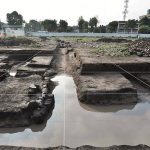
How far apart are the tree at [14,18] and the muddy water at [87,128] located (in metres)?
71.9

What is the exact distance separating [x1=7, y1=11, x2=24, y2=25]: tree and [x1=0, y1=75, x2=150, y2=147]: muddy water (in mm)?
Answer: 71873

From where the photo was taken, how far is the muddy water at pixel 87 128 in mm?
5797

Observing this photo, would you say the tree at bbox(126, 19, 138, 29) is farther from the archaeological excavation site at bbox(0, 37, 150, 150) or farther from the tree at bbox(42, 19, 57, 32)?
the archaeological excavation site at bbox(0, 37, 150, 150)

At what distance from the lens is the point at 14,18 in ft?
254

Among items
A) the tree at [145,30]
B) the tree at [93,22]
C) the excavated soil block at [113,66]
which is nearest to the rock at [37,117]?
the excavated soil block at [113,66]

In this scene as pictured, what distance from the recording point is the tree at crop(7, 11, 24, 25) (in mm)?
76250

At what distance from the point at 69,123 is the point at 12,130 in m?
1.48

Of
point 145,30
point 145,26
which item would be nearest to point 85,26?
point 145,26

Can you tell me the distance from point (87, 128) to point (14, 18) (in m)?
Result: 75.9

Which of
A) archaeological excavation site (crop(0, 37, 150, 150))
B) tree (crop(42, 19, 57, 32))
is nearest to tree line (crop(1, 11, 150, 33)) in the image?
tree (crop(42, 19, 57, 32))

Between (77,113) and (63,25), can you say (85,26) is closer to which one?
(63,25)

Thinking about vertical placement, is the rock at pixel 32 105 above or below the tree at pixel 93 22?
below

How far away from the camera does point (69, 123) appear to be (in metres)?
6.73

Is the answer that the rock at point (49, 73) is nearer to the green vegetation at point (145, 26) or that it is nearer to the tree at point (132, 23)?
the green vegetation at point (145, 26)
